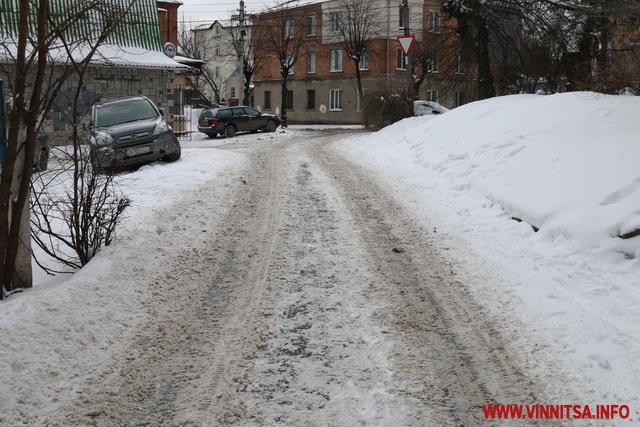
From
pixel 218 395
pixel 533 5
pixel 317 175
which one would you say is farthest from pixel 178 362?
pixel 533 5

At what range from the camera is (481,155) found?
36.6ft

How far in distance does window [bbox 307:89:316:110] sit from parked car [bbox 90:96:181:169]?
38.1 metres

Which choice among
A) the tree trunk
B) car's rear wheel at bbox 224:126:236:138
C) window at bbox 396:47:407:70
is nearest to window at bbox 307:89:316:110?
window at bbox 396:47:407:70

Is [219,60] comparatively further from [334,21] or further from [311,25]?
[334,21]

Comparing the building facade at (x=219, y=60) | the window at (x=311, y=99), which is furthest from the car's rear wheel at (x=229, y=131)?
the building facade at (x=219, y=60)

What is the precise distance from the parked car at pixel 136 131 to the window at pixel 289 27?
113ft

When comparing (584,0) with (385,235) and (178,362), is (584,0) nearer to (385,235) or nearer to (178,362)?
(385,235)

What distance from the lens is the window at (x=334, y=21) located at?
157ft

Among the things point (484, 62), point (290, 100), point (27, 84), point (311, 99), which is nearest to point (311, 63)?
point (311, 99)

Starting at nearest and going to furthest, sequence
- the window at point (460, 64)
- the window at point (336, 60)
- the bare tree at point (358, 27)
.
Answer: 1. the window at point (460, 64)
2. the bare tree at point (358, 27)
3. the window at point (336, 60)

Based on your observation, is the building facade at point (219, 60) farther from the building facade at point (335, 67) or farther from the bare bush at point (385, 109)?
the bare bush at point (385, 109)

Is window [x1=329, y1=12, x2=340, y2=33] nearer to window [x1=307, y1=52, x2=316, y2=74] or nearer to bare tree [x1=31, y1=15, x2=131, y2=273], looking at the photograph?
window [x1=307, y1=52, x2=316, y2=74]

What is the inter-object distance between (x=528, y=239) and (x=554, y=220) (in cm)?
37

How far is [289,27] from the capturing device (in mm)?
47531
